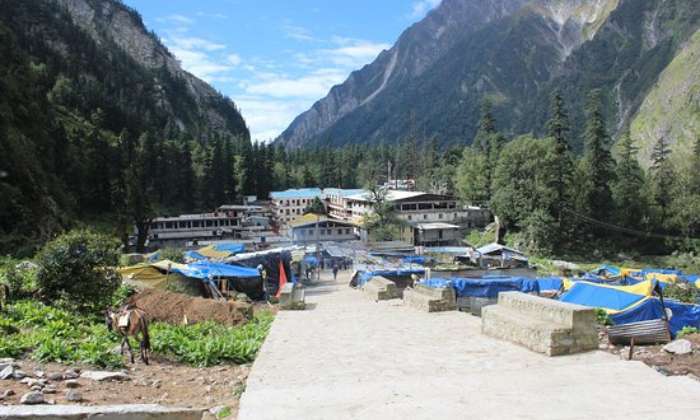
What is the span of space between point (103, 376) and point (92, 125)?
94766 mm

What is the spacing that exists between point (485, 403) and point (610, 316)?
11.2 m

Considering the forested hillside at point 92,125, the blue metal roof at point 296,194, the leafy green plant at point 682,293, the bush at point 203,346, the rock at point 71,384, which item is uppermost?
the forested hillside at point 92,125

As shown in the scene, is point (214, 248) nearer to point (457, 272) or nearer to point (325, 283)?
point (325, 283)

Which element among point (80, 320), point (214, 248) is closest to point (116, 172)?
point (214, 248)

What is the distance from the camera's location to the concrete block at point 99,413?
4.63 metres

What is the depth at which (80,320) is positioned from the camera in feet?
38.4

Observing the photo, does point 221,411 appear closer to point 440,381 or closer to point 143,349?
point 440,381

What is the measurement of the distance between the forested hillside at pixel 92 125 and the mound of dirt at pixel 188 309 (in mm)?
13176

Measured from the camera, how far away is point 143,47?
619ft

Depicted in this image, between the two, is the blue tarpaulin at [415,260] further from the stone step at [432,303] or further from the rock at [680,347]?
the rock at [680,347]

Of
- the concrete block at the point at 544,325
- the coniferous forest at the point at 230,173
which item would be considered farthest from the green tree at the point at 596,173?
the concrete block at the point at 544,325

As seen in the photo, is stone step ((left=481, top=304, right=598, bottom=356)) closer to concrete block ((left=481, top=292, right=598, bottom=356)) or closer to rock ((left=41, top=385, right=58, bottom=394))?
concrete block ((left=481, top=292, right=598, bottom=356))

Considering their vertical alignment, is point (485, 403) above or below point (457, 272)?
above

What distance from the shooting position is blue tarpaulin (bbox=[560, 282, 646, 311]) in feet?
52.4
